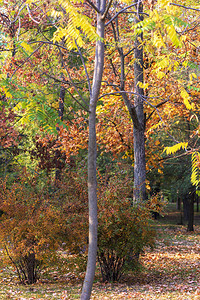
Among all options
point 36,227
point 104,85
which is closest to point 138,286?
point 36,227

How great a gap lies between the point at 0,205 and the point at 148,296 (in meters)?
3.64

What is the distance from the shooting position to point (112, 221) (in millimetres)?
7238

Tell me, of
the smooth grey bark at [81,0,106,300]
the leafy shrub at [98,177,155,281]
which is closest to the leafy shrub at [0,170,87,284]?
the leafy shrub at [98,177,155,281]

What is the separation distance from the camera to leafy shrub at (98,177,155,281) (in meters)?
7.23

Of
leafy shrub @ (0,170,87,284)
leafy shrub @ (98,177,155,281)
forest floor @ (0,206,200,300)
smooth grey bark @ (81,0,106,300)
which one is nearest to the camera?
smooth grey bark @ (81,0,106,300)

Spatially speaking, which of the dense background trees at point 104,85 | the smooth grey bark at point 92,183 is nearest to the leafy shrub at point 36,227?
the dense background trees at point 104,85

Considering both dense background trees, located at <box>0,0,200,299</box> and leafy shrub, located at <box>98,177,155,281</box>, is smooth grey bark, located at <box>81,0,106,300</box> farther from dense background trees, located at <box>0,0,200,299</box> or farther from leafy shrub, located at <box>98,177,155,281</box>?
leafy shrub, located at <box>98,177,155,281</box>

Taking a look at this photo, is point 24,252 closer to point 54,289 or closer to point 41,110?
point 54,289

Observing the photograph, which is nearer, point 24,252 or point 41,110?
point 41,110

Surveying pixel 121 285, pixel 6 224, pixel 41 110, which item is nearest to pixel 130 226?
pixel 121 285

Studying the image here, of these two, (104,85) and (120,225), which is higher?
(104,85)

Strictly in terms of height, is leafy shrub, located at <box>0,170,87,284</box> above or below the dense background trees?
below

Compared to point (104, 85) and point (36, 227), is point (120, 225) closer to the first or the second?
point (36, 227)

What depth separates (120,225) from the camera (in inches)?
290
